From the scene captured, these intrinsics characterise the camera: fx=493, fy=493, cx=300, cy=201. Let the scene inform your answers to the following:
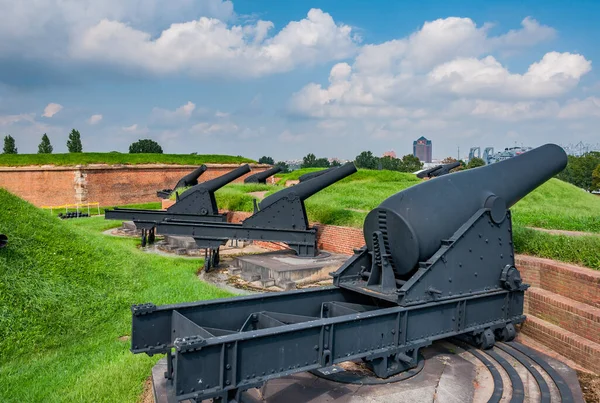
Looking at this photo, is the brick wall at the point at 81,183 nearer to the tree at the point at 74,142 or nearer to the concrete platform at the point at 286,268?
the tree at the point at 74,142

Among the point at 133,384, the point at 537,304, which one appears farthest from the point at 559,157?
the point at 133,384

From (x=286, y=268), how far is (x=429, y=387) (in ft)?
16.8

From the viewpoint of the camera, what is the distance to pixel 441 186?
4805 mm

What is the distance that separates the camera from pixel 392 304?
4.68 meters

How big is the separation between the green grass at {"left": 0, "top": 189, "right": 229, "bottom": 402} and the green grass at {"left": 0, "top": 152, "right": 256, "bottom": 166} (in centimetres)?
2289

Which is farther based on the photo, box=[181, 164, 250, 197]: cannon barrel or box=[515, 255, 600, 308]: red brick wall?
box=[181, 164, 250, 197]: cannon barrel

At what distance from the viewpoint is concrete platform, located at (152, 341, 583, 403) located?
3918mm

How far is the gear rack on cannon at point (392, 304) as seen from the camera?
336 cm

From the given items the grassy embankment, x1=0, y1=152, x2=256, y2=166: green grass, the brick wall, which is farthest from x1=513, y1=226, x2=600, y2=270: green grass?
x1=0, y1=152, x2=256, y2=166: green grass

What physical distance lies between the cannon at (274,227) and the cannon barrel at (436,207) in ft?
16.9

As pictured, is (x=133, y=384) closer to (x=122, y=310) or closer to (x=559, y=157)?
(x=122, y=310)

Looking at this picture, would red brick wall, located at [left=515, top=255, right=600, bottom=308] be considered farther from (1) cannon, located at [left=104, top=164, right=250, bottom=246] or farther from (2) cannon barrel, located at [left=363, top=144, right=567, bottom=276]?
(1) cannon, located at [left=104, top=164, right=250, bottom=246]

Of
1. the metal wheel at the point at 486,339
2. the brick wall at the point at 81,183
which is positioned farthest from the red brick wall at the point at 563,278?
the brick wall at the point at 81,183

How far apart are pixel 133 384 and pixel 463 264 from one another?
10.5 feet
